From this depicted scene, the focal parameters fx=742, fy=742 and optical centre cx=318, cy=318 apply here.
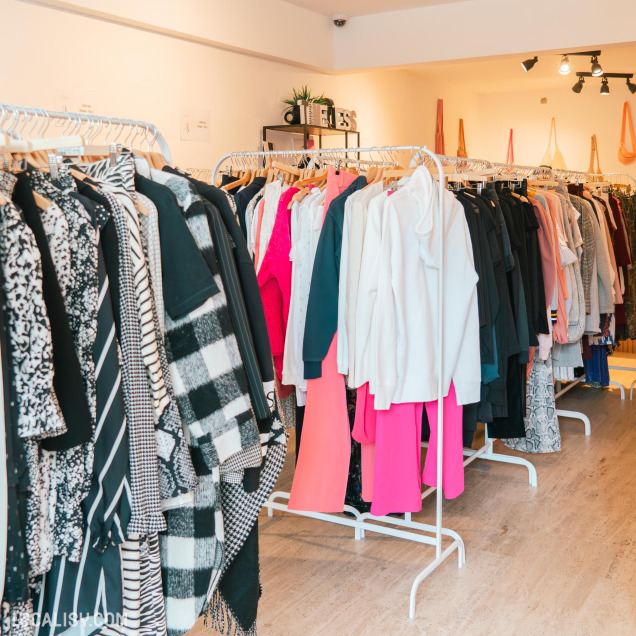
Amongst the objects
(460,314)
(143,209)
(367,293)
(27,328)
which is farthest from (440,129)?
(27,328)

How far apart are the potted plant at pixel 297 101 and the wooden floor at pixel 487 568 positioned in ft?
9.56

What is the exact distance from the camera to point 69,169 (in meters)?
1.45

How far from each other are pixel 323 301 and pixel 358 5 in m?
3.88

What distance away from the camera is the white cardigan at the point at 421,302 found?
8.51ft

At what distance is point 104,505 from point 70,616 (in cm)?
22

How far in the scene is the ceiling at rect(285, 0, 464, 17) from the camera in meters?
5.65

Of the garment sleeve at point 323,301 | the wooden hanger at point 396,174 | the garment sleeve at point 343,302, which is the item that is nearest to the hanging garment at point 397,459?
the garment sleeve at point 343,302

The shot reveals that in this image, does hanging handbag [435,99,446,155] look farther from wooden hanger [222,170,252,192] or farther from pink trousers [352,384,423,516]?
pink trousers [352,384,423,516]

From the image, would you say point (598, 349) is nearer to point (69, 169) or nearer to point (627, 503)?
point (627, 503)

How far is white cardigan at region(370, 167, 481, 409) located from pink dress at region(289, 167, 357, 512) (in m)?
0.24

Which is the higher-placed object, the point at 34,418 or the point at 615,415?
the point at 34,418

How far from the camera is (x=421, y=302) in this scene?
104 inches

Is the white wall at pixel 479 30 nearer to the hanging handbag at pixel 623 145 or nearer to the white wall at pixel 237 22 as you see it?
the white wall at pixel 237 22

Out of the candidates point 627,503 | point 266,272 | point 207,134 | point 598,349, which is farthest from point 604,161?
point 266,272
